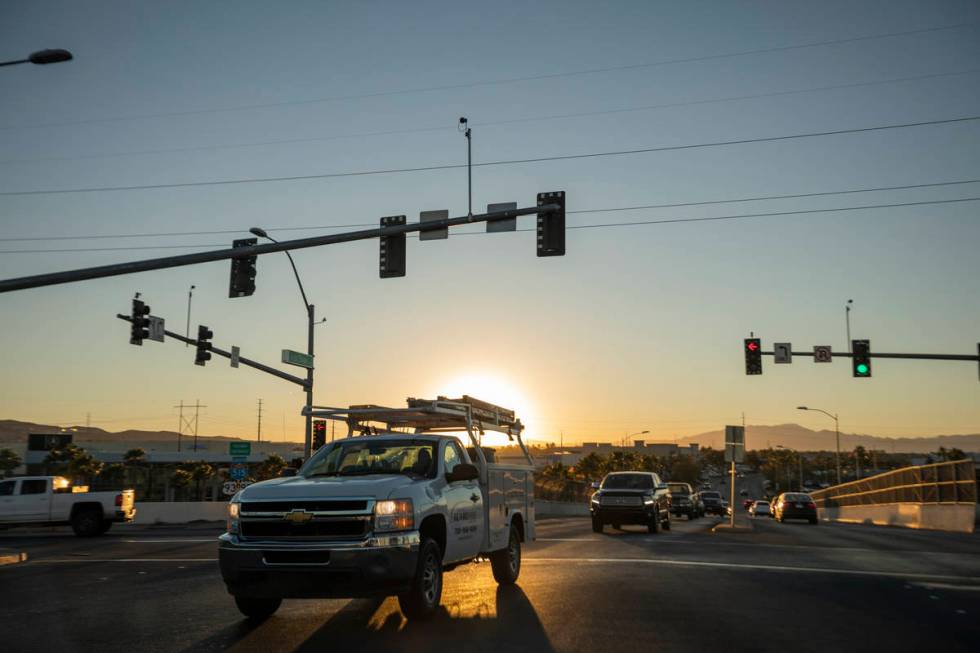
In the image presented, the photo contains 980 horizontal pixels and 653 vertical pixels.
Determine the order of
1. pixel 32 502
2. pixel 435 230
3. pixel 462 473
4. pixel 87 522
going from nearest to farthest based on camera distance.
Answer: pixel 462 473
pixel 435 230
pixel 32 502
pixel 87 522

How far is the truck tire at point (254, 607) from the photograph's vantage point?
8.88m

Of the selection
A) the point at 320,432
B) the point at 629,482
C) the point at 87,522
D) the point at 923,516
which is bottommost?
the point at 923,516

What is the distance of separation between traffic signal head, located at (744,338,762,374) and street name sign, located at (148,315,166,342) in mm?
21066

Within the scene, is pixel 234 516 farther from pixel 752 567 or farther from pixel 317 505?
pixel 752 567

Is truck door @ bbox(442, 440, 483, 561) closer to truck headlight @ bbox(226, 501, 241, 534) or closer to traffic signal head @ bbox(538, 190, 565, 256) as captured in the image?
truck headlight @ bbox(226, 501, 241, 534)

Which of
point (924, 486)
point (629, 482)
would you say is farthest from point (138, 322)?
point (924, 486)

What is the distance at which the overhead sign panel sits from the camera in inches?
725

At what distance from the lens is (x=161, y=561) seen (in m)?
16.9

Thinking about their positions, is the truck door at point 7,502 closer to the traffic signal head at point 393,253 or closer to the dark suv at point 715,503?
the traffic signal head at point 393,253

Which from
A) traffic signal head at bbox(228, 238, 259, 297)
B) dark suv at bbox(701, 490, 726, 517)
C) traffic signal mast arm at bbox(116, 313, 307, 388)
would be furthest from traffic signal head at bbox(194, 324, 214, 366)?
dark suv at bbox(701, 490, 726, 517)

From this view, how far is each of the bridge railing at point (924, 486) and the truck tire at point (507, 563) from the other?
24.2 metres

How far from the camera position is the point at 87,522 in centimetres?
2802

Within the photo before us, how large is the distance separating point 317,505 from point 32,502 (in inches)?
945

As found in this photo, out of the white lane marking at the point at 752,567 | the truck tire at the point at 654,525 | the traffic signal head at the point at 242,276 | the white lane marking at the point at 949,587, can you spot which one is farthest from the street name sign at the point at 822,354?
the traffic signal head at the point at 242,276
